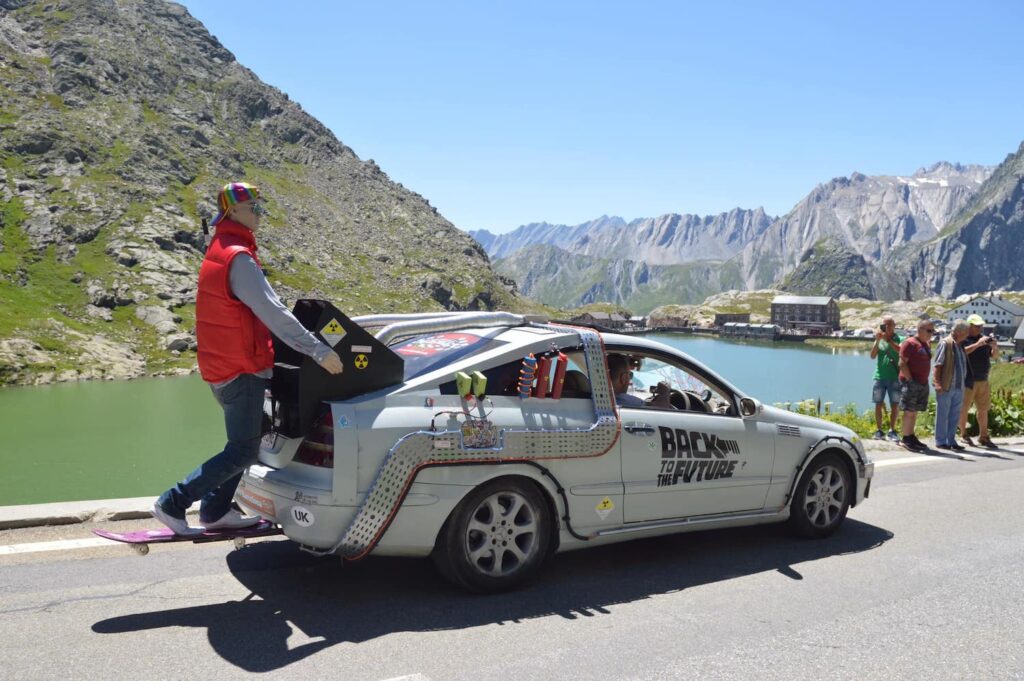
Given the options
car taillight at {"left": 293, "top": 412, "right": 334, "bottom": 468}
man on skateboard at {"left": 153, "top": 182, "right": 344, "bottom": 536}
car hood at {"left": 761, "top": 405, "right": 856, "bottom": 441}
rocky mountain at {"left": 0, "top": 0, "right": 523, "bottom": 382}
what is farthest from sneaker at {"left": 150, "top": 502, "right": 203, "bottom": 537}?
rocky mountain at {"left": 0, "top": 0, "right": 523, "bottom": 382}

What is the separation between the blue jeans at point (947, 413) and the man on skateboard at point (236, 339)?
1195 centimetres

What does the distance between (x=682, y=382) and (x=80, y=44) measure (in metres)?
171

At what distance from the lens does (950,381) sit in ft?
44.2

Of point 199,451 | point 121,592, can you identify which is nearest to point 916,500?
point 121,592

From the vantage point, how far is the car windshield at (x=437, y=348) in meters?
5.91

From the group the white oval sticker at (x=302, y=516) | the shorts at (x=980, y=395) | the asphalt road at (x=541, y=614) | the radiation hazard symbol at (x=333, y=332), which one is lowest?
the asphalt road at (x=541, y=614)

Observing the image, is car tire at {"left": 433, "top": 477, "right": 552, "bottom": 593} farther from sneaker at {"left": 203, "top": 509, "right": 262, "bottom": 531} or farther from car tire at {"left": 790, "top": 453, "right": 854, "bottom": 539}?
car tire at {"left": 790, "top": 453, "right": 854, "bottom": 539}

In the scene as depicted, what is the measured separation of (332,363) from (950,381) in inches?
468

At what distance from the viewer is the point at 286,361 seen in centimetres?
573

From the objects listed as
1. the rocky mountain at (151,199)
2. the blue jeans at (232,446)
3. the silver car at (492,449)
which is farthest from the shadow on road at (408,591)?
the rocky mountain at (151,199)

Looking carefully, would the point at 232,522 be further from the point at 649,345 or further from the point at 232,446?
the point at 649,345

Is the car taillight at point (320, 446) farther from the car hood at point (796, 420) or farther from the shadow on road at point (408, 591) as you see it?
the car hood at point (796, 420)

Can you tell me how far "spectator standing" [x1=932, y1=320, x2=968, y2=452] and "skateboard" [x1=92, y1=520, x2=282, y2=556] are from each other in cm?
1181

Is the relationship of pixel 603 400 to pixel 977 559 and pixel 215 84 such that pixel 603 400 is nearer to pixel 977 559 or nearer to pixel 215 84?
pixel 977 559
